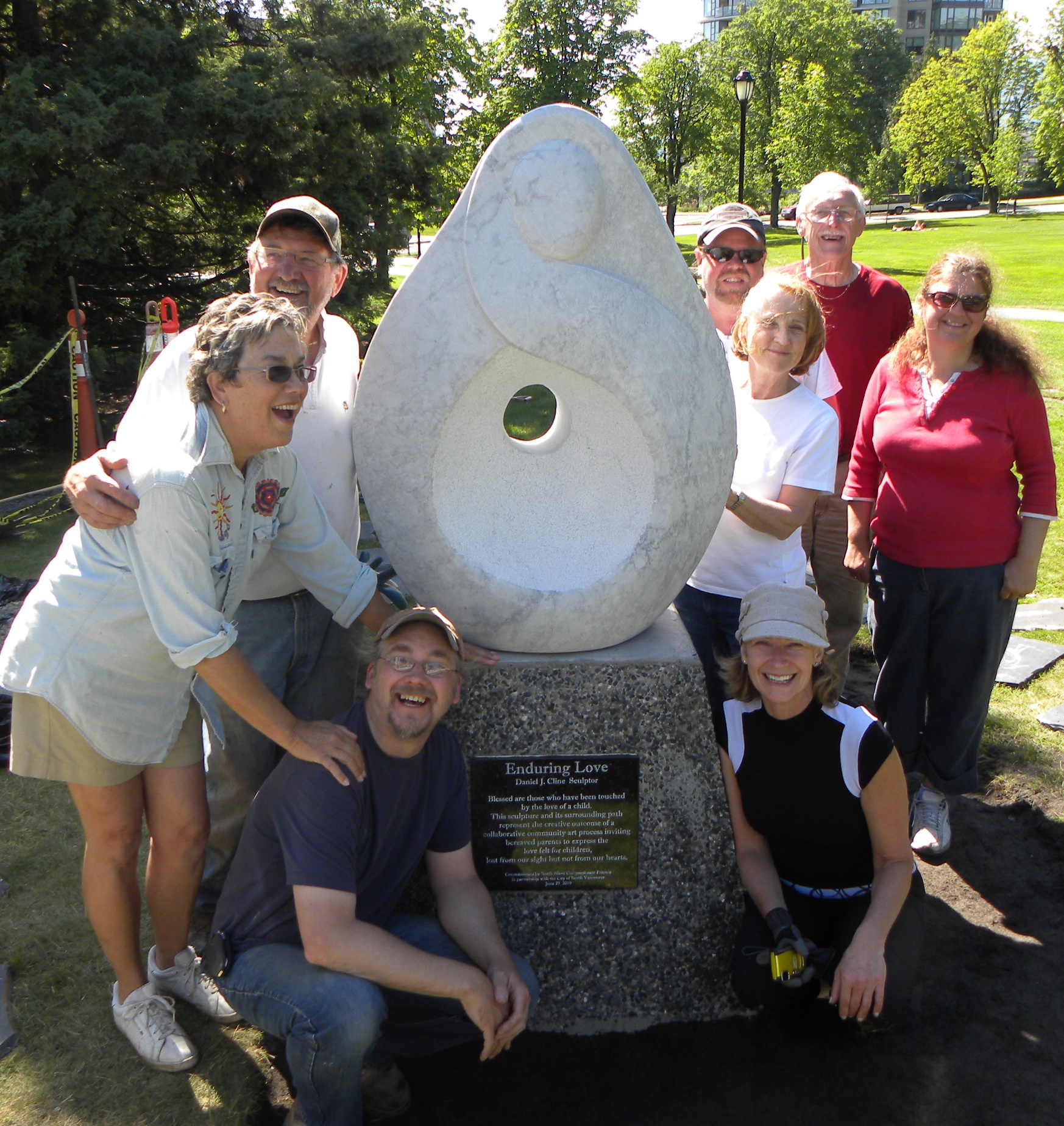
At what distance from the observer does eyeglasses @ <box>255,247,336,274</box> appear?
262cm

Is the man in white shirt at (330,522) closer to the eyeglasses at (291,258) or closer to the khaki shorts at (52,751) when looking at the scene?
the eyeglasses at (291,258)

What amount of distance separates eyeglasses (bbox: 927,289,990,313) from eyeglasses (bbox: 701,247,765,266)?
0.60 meters

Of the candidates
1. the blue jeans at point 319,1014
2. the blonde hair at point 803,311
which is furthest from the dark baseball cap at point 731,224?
the blue jeans at point 319,1014

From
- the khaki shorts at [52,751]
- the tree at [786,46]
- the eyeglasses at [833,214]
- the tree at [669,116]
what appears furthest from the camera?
the tree at [786,46]

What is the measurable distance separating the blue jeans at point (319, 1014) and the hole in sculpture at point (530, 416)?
660 centimetres

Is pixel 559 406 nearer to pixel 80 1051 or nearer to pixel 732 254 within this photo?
pixel 732 254

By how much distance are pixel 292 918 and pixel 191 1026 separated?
2.28 feet

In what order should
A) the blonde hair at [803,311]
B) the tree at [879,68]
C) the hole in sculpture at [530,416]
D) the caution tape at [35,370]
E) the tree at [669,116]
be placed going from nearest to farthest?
the blonde hair at [803,311] → the caution tape at [35,370] → the hole in sculpture at [530,416] → the tree at [669,116] → the tree at [879,68]

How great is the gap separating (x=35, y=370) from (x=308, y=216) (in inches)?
239

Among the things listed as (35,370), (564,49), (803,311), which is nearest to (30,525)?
(35,370)

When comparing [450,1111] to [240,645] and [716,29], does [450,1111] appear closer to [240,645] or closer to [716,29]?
[240,645]

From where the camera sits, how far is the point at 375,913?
232 cm

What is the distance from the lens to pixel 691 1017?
2.69 m

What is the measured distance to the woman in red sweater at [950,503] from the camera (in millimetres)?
3025
